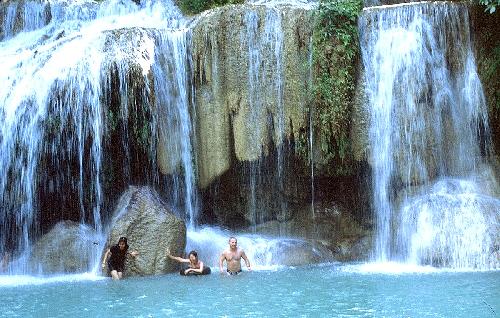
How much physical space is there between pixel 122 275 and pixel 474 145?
8462 mm

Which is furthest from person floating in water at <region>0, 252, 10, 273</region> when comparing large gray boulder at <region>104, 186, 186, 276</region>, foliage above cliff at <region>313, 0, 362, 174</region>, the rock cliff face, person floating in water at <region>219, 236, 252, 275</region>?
foliage above cliff at <region>313, 0, 362, 174</region>

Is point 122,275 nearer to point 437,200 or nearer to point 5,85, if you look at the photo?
point 5,85

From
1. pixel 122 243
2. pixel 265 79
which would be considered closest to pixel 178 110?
pixel 265 79

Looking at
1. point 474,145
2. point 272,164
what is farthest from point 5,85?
point 474,145

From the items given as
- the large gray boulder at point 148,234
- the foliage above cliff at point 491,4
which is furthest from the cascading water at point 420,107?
the large gray boulder at point 148,234

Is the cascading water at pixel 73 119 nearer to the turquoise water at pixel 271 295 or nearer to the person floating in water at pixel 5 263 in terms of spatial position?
the person floating in water at pixel 5 263

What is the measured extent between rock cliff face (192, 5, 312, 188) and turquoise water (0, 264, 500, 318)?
4092 mm

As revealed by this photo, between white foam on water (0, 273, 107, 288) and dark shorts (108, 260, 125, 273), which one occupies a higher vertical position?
dark shorts (108, 260, 125, 273)

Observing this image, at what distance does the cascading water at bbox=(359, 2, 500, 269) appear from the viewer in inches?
595

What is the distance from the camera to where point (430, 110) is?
599 inches

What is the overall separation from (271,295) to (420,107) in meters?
7.65

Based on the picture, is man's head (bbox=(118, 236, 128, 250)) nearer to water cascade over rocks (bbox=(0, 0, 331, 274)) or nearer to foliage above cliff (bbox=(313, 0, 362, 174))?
water cascade over rocks (bbox=(0, 0, 331, 274))

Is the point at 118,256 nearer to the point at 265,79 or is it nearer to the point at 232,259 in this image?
the point at 232,259

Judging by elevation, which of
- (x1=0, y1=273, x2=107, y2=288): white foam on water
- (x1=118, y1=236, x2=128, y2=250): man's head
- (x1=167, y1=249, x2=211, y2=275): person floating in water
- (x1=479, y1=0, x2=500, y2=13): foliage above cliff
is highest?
(x1=479, y1=0, x2=500, y2=13): foliage above cliff
